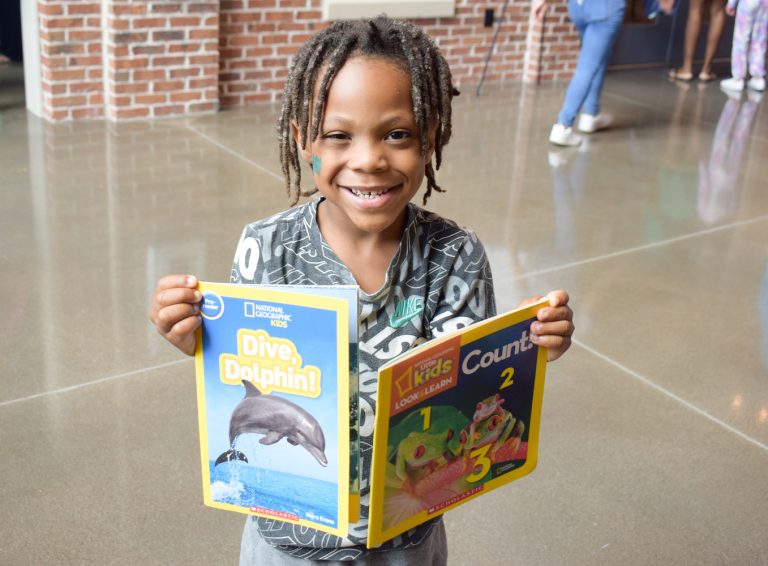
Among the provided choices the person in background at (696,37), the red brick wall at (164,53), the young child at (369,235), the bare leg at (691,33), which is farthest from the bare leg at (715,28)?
the young child at (369,235)

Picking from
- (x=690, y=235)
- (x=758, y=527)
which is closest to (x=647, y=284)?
(x=690, y=235)

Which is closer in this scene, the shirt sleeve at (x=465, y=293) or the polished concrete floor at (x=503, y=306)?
the shirt sleeve at (x=465, y=293)

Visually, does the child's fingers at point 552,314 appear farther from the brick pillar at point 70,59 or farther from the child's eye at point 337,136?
the brick pillar at point 70,59

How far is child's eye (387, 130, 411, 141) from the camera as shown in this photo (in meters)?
1.29

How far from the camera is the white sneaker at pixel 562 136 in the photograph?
5.62 m

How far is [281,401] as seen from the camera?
4.12 ft

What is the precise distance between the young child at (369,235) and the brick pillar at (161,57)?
4217 millimetres

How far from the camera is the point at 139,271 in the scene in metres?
3.62

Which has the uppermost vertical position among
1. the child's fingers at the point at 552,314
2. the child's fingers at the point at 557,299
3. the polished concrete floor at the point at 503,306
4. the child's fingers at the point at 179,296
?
the child's fingers at the point at 179,296

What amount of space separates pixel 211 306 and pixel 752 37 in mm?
7253

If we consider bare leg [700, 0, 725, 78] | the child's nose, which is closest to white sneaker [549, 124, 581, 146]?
bare leg [700, 0, 725, 78]

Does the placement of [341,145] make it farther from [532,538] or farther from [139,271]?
[139,271]

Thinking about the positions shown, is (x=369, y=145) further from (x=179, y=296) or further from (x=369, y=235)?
(x=179, y=296)

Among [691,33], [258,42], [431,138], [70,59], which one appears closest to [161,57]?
[70,59]
